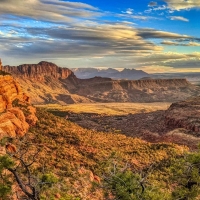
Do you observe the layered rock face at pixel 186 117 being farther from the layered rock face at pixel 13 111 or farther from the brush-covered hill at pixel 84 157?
the layered rock face at pixel 13 111

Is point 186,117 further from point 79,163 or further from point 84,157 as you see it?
point 79,163

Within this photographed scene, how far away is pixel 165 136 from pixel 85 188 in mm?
53216

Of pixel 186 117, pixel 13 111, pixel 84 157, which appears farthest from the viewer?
pixel 186 117

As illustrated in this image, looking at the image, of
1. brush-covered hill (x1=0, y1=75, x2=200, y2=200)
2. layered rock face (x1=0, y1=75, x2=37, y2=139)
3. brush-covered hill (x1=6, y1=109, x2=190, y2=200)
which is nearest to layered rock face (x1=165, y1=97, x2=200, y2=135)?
brush-covered hill (x1=6, y1=109, x2=190, y2=200)

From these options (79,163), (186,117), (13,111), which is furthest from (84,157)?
(186,117)

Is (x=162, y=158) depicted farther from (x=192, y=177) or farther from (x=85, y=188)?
(x=192, y=177)

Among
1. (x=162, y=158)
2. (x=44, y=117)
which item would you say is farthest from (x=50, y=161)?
(x=162, y=158)

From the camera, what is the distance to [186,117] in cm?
9456

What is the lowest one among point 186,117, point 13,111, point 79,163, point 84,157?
point 79,163

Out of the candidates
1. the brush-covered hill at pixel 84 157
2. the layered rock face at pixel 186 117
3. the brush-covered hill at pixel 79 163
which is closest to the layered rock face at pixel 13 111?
the brush-covered hill at pixel 79 163

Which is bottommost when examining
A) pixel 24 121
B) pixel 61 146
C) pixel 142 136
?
pixel 142 136

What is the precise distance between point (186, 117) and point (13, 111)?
6456cm

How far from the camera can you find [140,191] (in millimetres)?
21641

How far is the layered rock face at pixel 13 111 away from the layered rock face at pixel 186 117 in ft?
164
